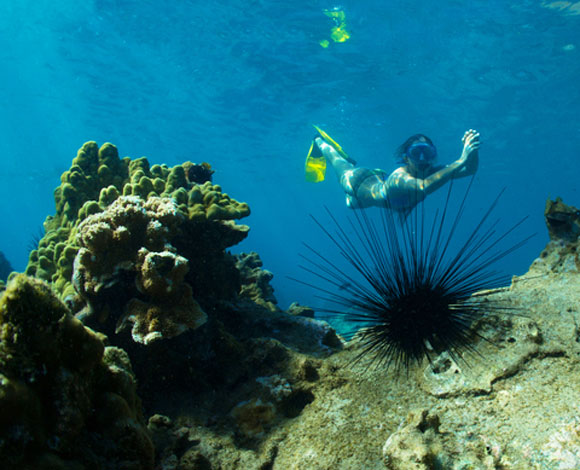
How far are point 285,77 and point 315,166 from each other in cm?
1858

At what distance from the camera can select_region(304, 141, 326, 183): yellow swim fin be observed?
833cm

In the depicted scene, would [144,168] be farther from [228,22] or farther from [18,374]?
[228,22]

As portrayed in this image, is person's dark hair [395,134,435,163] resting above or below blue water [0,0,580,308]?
below

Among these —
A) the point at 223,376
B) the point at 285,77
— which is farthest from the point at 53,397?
the point at 285,77

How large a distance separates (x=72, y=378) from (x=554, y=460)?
8.22ft

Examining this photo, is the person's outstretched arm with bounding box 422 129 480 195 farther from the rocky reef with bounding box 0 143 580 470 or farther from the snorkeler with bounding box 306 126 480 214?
the rocky reef with bounding box 0 143 580 470

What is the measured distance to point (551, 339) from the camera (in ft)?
8.75

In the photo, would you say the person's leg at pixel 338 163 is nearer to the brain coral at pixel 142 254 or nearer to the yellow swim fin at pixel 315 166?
the yellow swim fin at pixel 315 166

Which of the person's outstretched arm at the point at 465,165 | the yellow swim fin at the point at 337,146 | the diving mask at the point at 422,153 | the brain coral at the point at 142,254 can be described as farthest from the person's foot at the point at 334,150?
the brain coral at the point at 142,254

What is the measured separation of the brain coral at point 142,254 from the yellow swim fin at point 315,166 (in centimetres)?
405

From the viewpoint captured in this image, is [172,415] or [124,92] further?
[124,92]

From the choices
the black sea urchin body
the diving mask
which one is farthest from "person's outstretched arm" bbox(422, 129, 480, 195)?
the black sea urchin body

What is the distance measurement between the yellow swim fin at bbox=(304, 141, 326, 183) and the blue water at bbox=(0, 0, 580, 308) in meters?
13.2

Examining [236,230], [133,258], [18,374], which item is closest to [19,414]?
[18,374]
